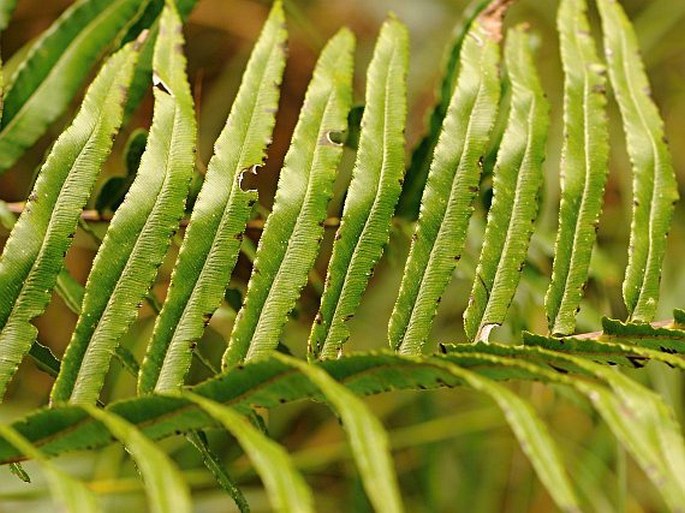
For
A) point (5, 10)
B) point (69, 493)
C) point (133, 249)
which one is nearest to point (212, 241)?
point (133, 249)

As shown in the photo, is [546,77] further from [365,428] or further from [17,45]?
[365,428]

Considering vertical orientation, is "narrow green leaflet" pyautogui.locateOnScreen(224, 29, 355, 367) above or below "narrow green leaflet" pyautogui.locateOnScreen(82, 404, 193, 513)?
above

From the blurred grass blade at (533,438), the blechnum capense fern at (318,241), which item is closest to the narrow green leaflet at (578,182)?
the blechnum capense fern at (318,241)

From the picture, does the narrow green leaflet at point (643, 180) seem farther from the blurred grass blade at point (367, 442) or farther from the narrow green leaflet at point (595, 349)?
the blurred grass blade at point (367, 442)

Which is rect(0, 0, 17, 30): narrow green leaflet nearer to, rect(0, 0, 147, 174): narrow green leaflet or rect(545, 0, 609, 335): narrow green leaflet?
rect(0, 0, 147, 174): narrow green leaflet

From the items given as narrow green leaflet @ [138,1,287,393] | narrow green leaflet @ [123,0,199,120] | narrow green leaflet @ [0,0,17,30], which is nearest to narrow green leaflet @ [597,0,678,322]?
narrow green leaflet @ [138,1,287,393]
